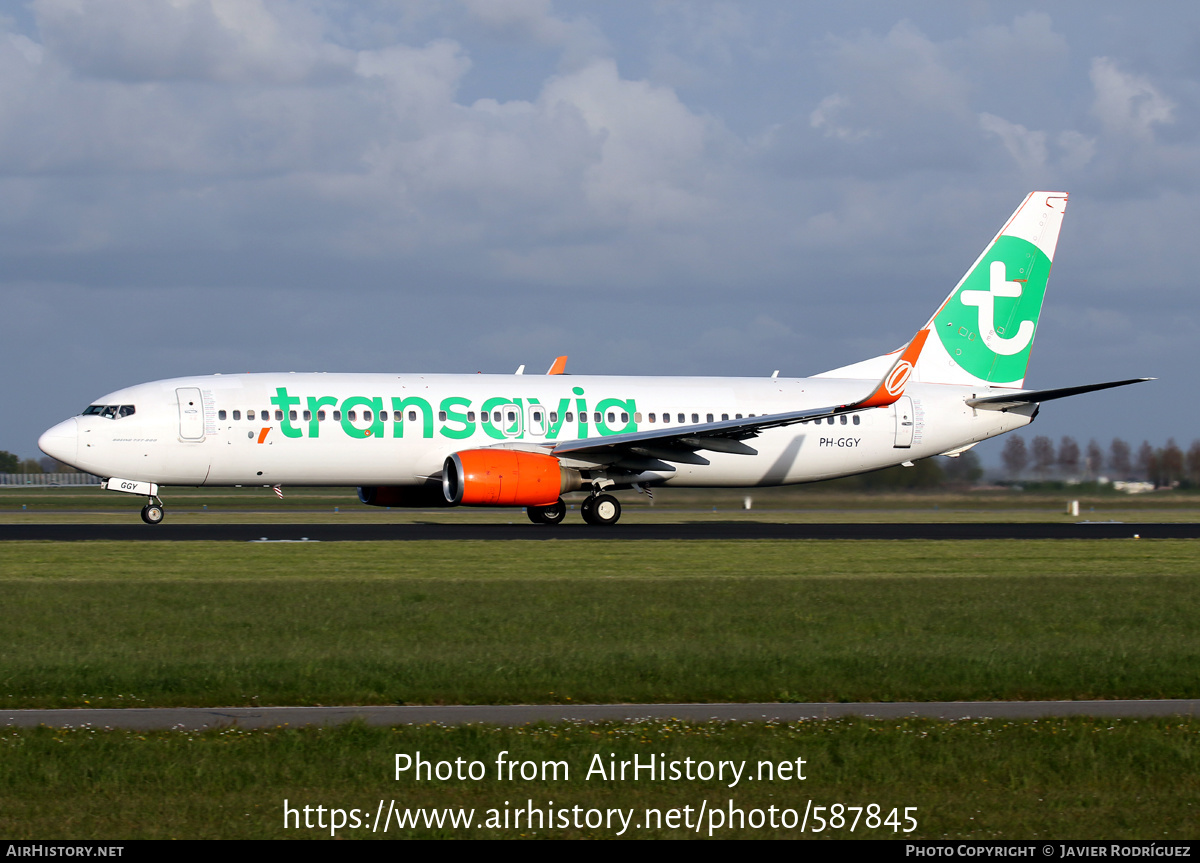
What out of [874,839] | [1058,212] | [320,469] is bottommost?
[874,839]

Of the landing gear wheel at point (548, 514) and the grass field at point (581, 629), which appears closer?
the grass field at point (581, 629)

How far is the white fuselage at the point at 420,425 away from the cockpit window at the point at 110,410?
0.12m

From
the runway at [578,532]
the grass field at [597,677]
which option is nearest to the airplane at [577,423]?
the runway at [578,532]

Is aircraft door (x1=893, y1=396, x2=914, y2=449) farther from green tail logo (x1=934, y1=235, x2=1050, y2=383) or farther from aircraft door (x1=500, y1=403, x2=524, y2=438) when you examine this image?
aircraft door (x1=500, y1=403, x2=524, y2=438)

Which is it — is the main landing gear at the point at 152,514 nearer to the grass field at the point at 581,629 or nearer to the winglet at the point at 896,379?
the grass field at the point at 581,629

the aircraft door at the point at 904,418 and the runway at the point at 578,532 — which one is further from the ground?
the aircraft door at the point at 904,418

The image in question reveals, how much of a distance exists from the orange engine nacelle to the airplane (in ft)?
0.14

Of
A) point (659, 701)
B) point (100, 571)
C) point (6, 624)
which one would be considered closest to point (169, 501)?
point (100, 571)

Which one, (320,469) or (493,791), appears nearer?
(493,791)

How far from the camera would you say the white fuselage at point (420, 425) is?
34312 mm

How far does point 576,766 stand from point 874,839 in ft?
6.99

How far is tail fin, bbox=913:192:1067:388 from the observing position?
41.6m

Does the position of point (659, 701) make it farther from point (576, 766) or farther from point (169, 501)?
point (169, 501)

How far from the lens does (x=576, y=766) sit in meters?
8.73
